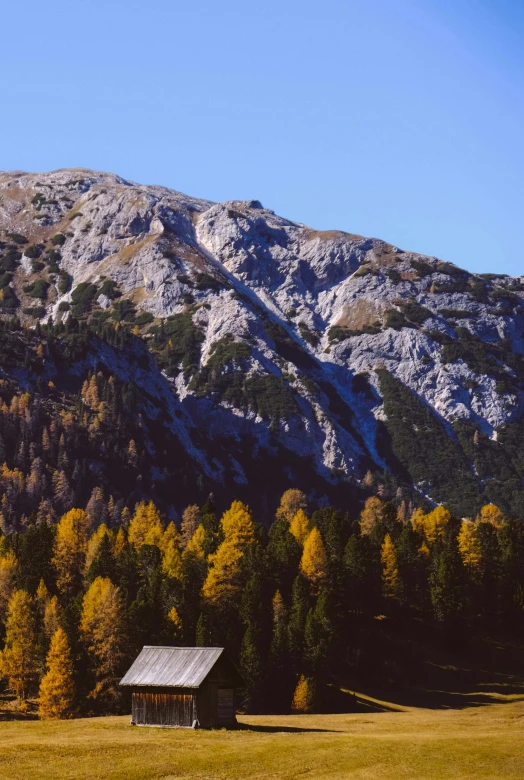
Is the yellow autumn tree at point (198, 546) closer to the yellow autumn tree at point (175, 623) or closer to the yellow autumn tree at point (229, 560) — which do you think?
the yellow autumn tree at point (229, 560)

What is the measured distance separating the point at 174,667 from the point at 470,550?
264 ft

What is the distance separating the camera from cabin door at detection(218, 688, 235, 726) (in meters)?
87.2

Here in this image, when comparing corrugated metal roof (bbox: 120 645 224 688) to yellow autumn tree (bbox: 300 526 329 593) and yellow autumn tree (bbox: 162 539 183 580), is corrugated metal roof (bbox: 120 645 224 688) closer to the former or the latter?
yellow autumn tree (bbox: 162 539 183 580)

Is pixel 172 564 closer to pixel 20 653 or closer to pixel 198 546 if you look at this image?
pixel 198 546

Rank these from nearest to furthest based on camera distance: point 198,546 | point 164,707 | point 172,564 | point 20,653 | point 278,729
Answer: point 278,729, point 164,707, point 20,653, point 172,564, point 198,546

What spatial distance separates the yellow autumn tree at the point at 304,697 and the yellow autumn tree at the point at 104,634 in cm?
1877

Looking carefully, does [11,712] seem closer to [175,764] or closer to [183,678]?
[183,678]

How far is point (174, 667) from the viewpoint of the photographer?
8956cm

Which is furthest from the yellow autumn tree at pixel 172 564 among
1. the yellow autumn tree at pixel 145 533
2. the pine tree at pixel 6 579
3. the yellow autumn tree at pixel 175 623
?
the yellow autumn tree at pixel 145 533

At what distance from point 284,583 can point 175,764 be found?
252 feet

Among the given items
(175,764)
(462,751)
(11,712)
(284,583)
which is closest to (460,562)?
(284,583)

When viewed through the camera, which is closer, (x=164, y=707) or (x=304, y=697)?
(x=164, y=707)

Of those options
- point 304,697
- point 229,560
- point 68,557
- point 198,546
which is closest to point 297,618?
point 304,697

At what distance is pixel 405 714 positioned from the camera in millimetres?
108500
